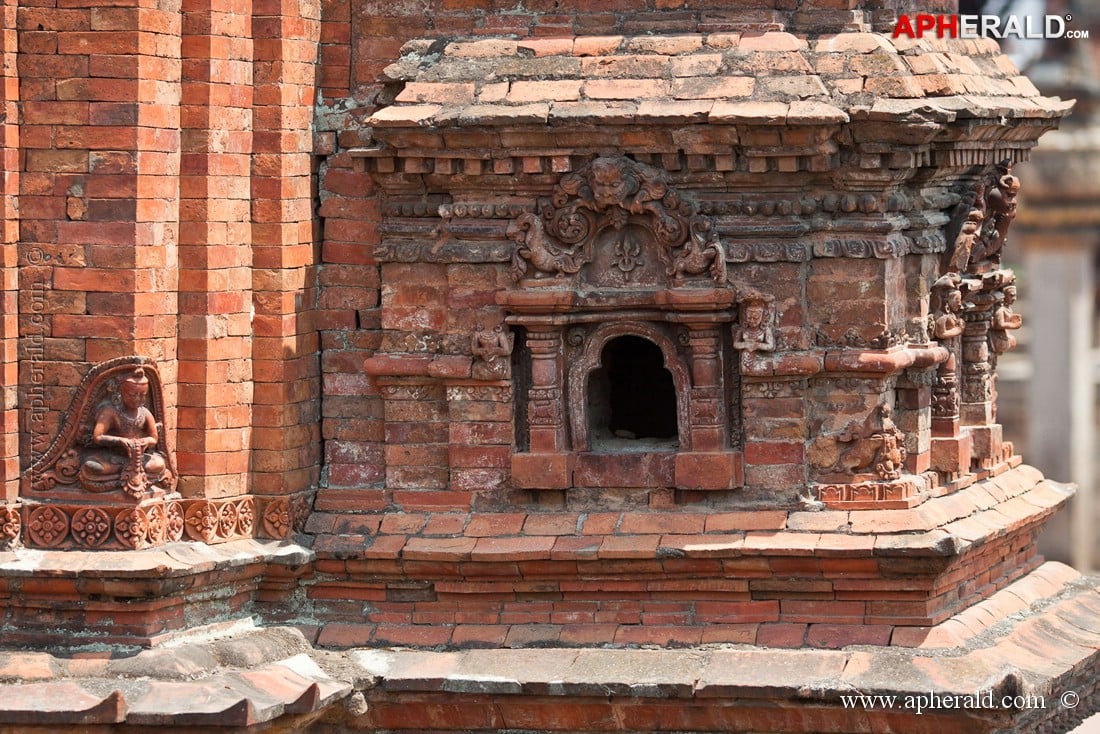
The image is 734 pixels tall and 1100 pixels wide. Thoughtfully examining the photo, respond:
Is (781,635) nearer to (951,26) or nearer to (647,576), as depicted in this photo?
(647,576)

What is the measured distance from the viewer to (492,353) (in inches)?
550

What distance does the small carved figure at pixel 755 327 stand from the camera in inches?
538

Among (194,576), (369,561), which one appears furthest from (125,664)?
(369,561)

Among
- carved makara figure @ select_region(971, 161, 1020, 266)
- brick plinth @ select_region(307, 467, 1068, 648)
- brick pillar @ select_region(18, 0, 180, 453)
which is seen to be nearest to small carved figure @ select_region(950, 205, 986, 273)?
carved makara figure @ select_region(971, 161, 1020, 266)

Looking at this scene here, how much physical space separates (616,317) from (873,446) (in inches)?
64.7

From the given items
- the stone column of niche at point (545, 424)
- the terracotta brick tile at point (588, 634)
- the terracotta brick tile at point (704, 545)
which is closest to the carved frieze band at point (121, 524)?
the stone column of niche at point (545, 424)

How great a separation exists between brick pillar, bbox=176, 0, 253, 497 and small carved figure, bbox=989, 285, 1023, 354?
15.6 ft

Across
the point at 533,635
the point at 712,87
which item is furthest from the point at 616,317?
the point at 533,635

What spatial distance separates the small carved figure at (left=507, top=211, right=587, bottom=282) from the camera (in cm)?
1383

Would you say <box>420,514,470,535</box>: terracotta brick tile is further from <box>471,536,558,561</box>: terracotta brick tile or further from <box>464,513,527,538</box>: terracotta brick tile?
<box>471,536,558,561</box>: terracotta brick tile

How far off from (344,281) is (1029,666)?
181 inches

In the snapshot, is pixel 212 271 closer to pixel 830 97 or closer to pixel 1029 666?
pixel 830 97

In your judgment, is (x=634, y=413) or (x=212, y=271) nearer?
(x=212, y=271)

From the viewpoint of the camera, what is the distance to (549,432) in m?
14.0
